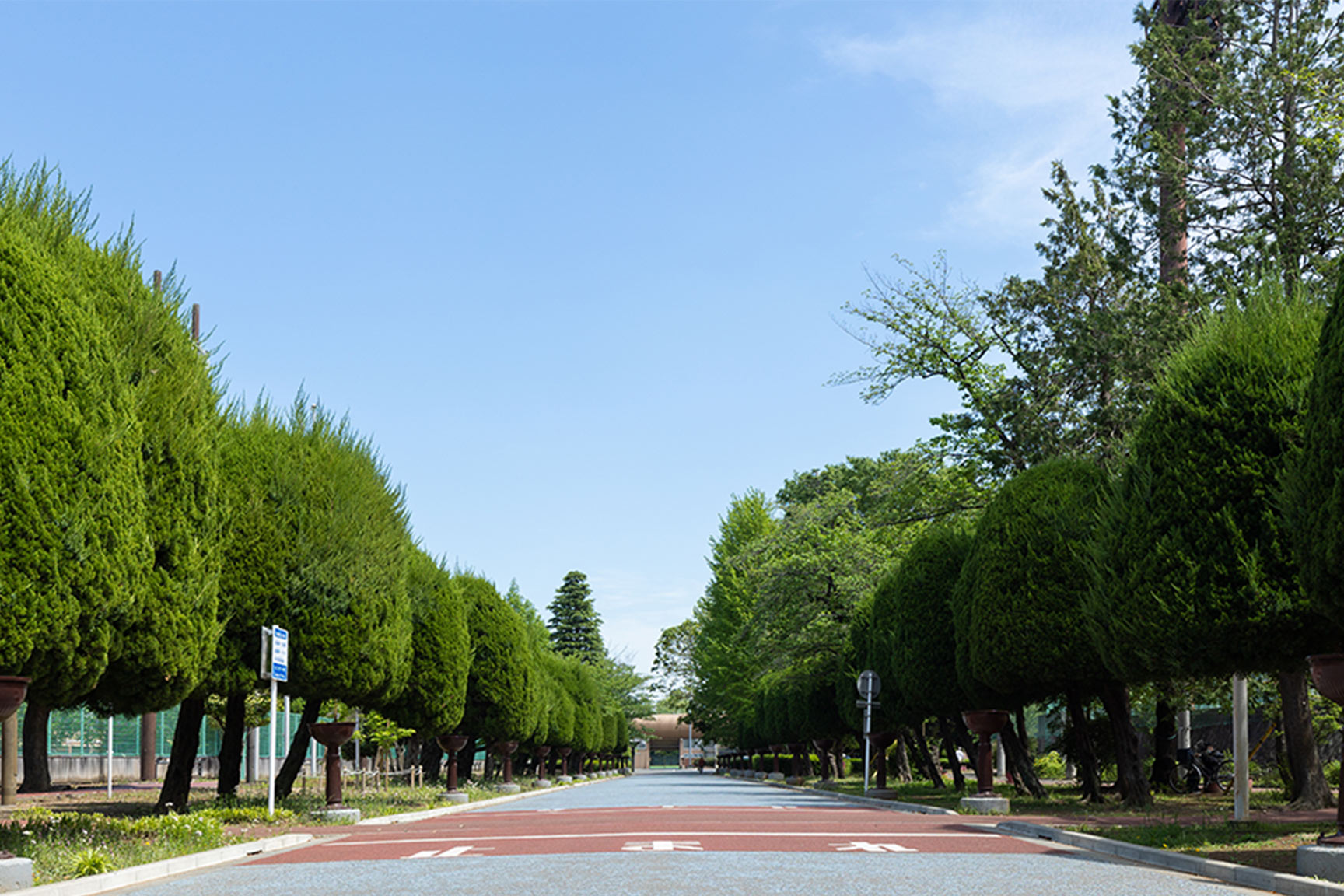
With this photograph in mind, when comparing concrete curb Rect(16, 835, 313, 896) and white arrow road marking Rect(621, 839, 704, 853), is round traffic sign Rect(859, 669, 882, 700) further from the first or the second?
concrete curb Rect(16, 835, 313, 896)

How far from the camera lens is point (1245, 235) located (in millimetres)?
24531

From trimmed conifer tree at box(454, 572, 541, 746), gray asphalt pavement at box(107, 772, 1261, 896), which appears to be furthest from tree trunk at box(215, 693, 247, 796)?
trimmed conifer tree at box(454, 572, 541, 746)

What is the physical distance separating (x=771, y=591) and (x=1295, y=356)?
26725 millimetres

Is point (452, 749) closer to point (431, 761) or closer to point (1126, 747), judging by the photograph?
point (431, 761)

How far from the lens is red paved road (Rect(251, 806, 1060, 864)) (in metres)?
14.1

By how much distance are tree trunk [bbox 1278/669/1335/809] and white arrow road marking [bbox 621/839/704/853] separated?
11.7m

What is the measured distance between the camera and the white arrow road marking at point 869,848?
13.8 meters

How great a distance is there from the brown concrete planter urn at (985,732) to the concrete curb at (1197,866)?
6054 mm

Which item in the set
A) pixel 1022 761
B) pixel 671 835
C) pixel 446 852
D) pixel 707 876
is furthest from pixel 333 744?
pixel 1022 761

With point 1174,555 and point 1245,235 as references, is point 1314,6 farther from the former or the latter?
point 1174,555

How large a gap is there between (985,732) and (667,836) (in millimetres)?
9759

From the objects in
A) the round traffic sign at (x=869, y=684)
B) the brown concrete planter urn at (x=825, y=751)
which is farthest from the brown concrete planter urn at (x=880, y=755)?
the brown concrete planter urn at (x=825, y=751)

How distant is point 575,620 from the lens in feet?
395

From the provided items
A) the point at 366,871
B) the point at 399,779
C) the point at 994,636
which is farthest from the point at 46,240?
the point at 399,779
